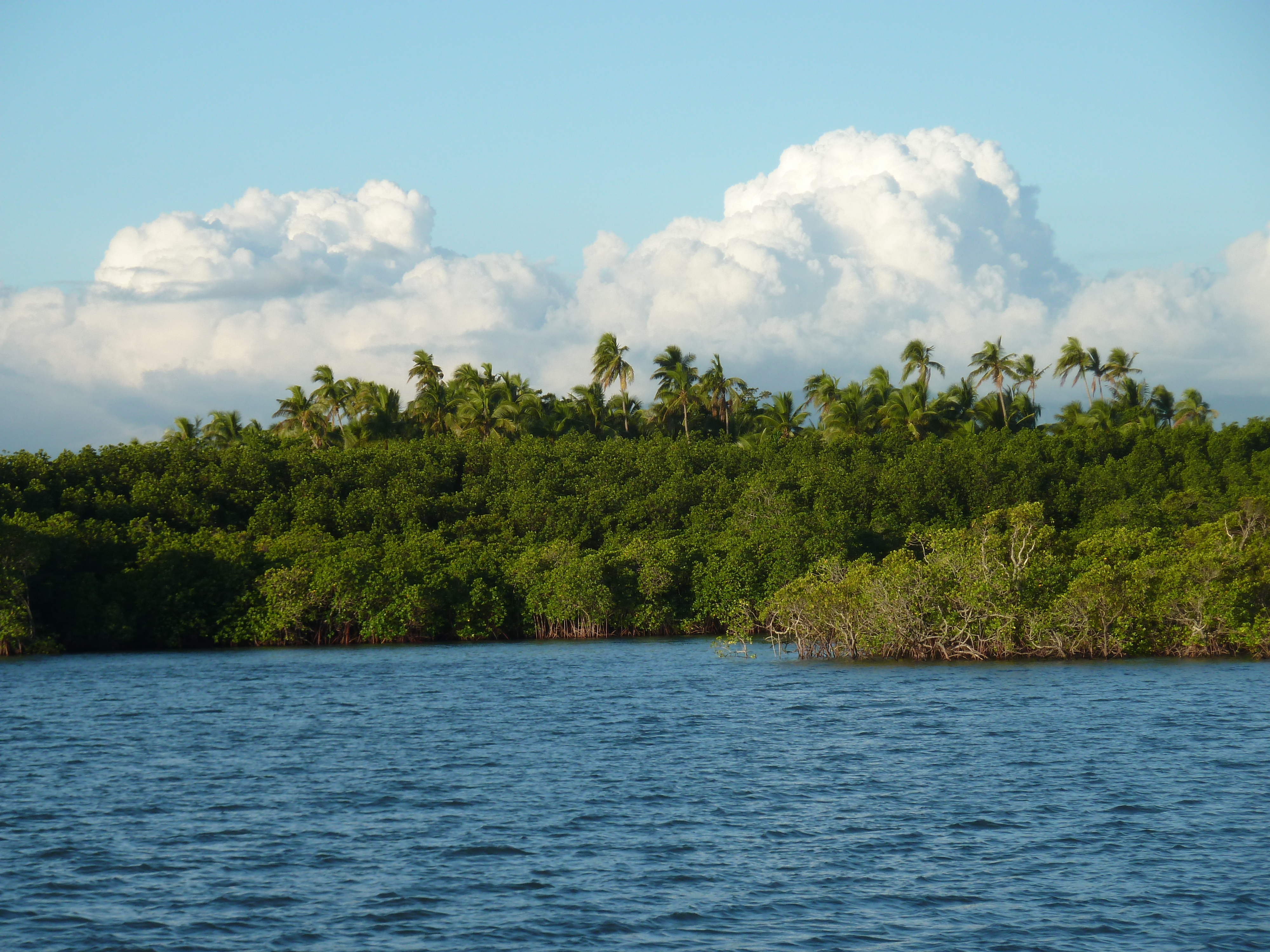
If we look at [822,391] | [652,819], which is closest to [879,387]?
[822,391]

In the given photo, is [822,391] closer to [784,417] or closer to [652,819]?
[784,417]

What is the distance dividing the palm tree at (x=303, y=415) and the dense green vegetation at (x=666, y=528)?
0.90 feet

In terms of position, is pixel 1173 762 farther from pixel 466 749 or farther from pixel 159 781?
pixel 159 781

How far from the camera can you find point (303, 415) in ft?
330

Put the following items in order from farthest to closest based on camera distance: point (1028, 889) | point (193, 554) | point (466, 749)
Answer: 1. point (193, 554)
2. point (466, 749)
3. point (1028, 889)

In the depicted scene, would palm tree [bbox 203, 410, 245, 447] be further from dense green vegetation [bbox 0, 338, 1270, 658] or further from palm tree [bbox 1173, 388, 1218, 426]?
palm tree [bbox 1173, 388, 1218, 426]

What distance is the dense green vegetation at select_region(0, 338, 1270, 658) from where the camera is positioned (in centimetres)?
4662

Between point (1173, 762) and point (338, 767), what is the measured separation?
18336 mm

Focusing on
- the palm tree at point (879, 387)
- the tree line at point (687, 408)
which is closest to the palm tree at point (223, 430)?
the tree line at point (687, 408)

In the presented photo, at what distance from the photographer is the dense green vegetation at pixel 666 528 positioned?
46.6m

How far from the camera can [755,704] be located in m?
37.6

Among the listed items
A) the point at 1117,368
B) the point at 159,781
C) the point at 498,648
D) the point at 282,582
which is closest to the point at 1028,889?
the point at 159,781

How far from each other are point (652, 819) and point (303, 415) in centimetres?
8326

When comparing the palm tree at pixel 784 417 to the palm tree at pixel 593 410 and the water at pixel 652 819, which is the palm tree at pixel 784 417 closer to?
the palm tree at pixel 593 410
